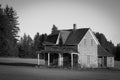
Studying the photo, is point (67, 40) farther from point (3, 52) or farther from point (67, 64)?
point (3, 52)

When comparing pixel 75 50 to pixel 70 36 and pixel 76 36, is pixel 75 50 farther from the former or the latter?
pixel 70 36

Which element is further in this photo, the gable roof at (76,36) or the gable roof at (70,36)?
the gable roof at (70,36)

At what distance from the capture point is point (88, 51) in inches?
1769

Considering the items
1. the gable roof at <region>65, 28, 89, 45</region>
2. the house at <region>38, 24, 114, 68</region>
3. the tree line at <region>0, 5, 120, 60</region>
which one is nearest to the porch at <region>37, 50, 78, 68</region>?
the house at <region>38, 24, 114, 68</region>

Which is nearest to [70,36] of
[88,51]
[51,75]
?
[88,51]

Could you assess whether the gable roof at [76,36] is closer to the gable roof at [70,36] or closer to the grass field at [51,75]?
the gable roof at [70,36]

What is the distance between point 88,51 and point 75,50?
323cm

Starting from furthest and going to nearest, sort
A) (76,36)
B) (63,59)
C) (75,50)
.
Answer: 1. (76,36)
2. (63,59)
3. (75,50)

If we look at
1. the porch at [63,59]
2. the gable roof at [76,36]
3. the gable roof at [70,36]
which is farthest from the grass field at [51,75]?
the gable roof at [70,36]

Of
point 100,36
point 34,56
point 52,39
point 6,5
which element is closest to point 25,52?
point 34,56

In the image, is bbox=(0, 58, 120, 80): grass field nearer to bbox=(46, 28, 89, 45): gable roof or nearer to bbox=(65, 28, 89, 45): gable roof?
bbox=(65, 28, 89, 45): gable roof

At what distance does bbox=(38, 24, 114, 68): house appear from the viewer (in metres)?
43.3

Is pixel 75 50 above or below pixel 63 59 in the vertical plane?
above

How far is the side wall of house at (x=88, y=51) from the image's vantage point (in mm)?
43812
